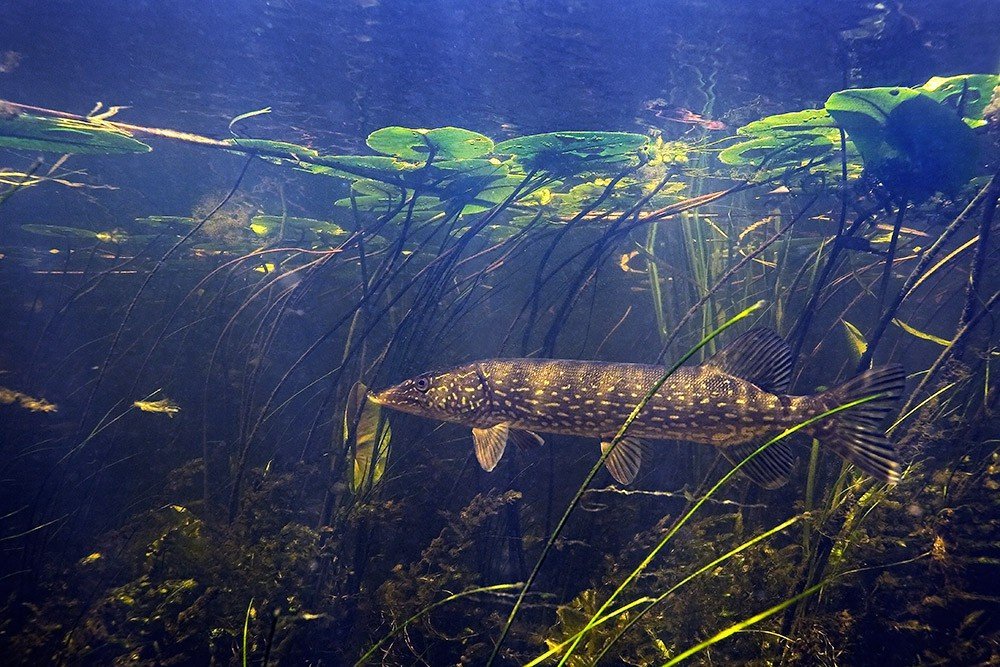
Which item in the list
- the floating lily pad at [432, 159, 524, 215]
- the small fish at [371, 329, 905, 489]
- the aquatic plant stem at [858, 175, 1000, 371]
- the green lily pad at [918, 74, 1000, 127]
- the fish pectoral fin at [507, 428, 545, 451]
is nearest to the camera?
the small fish at [371, 329, 905, 489]

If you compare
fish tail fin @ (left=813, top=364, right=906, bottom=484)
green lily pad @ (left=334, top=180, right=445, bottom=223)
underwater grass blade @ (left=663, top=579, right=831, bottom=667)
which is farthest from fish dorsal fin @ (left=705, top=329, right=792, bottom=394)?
green lily pad @ (left=334, top=180, right=445, bottom=223)

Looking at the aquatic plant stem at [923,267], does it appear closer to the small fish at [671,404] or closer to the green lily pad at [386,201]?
the small fish at [671,404]

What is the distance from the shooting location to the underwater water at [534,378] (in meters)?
4.16

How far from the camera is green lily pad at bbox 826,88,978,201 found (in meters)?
4.30

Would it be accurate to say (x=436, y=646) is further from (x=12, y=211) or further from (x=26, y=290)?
(x=12, y=211)

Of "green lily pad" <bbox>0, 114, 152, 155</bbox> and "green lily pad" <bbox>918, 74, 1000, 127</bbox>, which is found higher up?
"green lily pad" <bbox>0, 114, 152, 155</bbox>

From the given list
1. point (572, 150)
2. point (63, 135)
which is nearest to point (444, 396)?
point (572, 150)

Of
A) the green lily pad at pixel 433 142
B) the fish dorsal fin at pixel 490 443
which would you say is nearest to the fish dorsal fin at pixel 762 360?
the fish dorsal fin at pixel 490 443

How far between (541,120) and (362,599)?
902 centimetres

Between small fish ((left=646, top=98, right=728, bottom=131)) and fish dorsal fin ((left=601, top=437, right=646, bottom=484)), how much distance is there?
705 centimetres

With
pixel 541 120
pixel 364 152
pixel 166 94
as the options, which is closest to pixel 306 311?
pixel 364 152

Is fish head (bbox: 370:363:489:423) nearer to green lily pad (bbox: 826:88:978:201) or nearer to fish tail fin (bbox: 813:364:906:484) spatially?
fish tail fin (bbox: 813:364:906:484)

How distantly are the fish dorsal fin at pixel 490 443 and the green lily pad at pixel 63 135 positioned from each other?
5.59m

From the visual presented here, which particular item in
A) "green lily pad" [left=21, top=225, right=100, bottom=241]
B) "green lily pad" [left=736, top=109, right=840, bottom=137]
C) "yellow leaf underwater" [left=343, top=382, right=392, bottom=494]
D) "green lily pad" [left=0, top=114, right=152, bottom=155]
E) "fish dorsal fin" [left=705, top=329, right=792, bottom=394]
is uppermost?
"green lily pad" [left=0, top=114, right=152, bottom=155]
